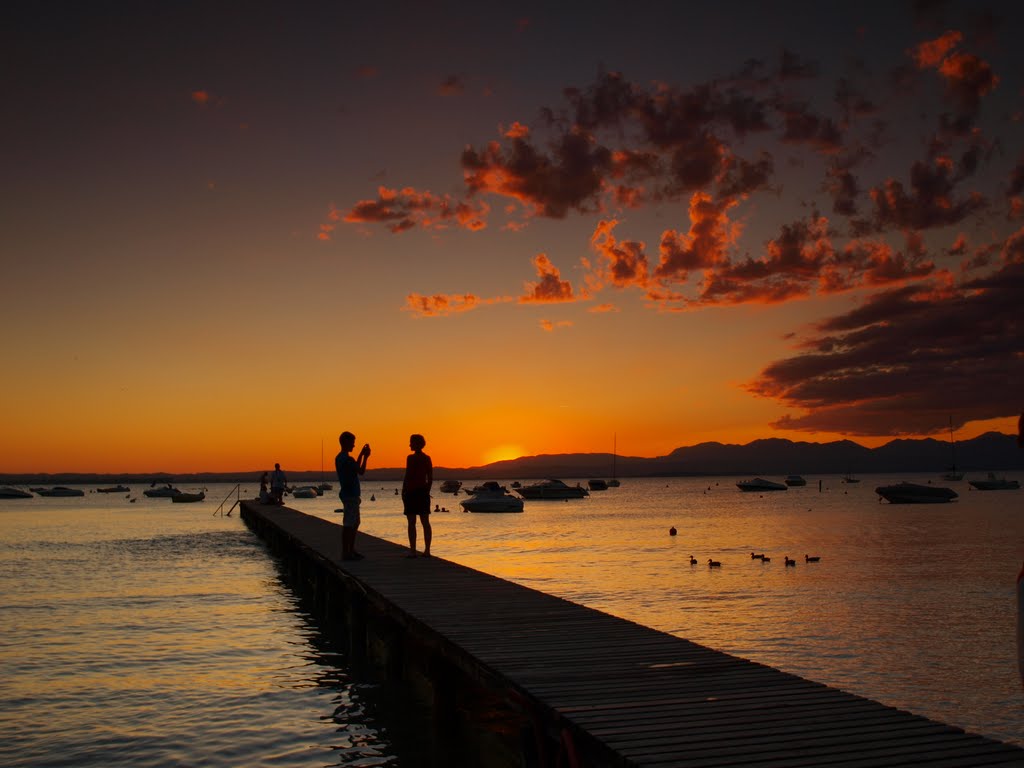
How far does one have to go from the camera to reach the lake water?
39.1 ft

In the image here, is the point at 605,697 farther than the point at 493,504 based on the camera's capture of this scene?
No

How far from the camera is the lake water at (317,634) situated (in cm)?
1192

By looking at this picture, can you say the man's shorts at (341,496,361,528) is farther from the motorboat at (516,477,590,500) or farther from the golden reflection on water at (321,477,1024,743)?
the motorboat at (516,477,590,500)

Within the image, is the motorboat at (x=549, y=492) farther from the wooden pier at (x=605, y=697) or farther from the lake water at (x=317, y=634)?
the wooden pier at (x=605, y=697)

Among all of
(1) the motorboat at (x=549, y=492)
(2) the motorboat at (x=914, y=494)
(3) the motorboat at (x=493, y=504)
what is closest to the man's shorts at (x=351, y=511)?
(3) the motorboat at (x=493, y=504)

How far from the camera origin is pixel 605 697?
294 inches

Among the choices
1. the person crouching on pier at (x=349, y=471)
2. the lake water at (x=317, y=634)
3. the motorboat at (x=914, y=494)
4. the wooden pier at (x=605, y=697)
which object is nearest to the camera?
the wooden pier at (x=605, y=697)

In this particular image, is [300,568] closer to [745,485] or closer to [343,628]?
[343,628]

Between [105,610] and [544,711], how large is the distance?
18.9 meters

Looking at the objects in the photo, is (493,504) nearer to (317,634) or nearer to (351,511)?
(317,634)

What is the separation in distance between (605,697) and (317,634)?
13852 millimetres

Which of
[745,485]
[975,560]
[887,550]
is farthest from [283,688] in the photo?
[745,485]

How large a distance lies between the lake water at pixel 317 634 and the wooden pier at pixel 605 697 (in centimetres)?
121

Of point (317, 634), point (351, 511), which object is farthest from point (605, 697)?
point (317, 634)
